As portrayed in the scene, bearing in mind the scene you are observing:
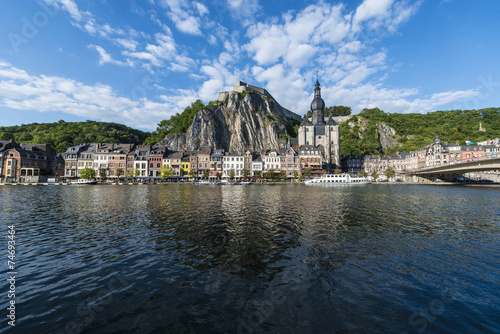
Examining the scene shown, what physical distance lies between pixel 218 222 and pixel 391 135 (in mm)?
169048

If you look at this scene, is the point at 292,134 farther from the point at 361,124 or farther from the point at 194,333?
the point at 194,333

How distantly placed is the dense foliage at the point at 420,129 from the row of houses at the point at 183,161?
59437 millimetres

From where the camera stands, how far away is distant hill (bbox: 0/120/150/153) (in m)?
103

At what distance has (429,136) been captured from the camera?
134 m

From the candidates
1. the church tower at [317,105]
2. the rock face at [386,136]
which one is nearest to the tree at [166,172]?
the church tower at [317,105]

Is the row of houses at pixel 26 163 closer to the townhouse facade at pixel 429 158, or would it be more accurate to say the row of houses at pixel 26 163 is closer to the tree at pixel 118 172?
the tree at pixel 118 172

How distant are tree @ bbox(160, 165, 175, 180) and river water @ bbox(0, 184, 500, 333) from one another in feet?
217

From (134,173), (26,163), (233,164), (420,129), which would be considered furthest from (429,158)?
(26,163)

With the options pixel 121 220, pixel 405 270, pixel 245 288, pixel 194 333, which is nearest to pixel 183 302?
pixel 194 333

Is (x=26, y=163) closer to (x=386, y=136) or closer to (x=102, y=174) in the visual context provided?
(x=102, y=174)

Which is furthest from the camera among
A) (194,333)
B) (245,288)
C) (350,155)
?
(350,155)

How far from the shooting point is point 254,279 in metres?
7.80

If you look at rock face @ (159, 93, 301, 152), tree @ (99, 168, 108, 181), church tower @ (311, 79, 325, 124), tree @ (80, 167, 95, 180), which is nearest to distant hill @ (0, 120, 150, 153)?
tree @ (99, 168, 108, 181)

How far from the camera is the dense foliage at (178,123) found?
116 m
